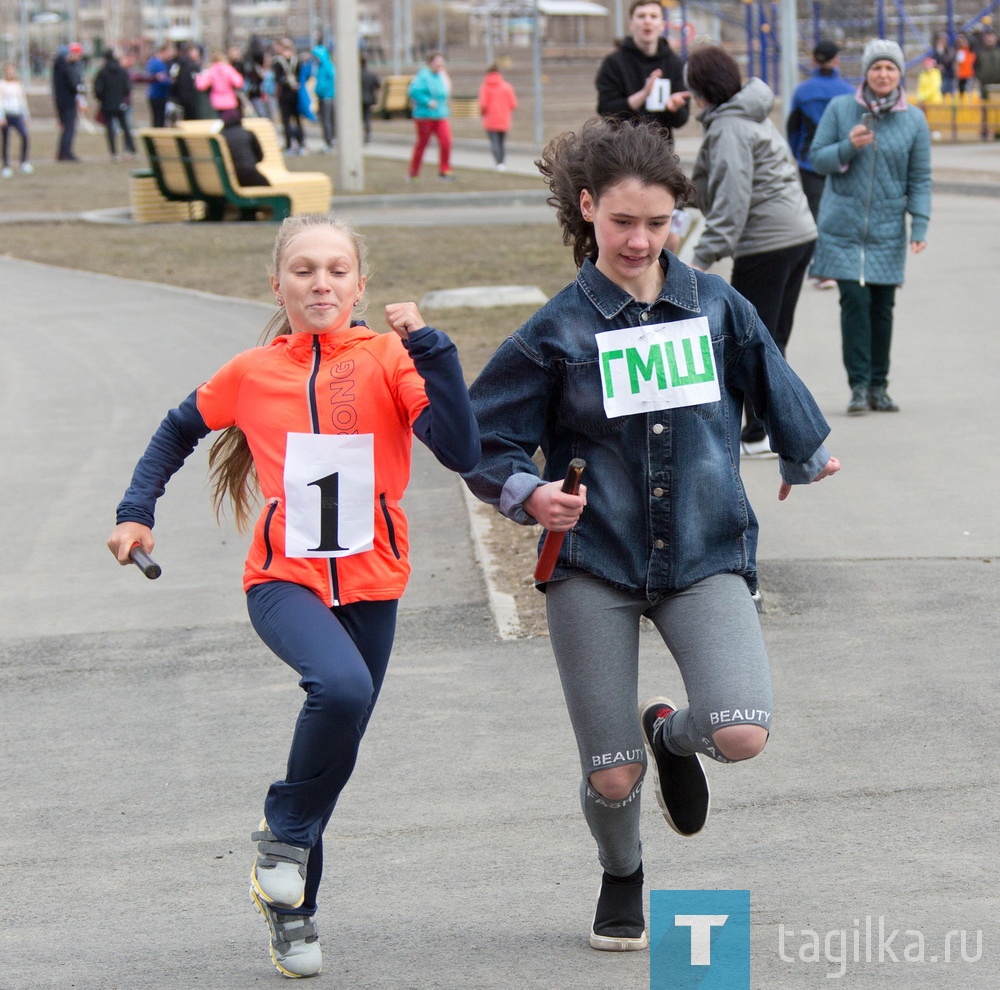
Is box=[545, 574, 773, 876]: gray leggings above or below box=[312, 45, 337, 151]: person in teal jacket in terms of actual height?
below

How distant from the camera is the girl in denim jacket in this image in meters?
3.55

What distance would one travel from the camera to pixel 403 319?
132 inches

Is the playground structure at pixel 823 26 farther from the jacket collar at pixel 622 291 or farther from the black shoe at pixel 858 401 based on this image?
the jacket collar at pixel 622 291

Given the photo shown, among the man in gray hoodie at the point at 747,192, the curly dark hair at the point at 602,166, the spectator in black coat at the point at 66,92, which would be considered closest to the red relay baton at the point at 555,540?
the curly dark hair at the point at 602,166

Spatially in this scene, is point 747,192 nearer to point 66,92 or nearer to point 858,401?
point 858,401

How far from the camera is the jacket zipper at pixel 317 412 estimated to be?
360 centimetres

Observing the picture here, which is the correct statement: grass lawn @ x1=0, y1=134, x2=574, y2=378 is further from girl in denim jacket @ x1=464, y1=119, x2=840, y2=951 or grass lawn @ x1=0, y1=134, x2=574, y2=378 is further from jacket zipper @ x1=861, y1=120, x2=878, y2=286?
girl in denim jacket @ x1=464, y1=119, x2=840, y2=951

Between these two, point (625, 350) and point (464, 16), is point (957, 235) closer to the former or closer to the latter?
point (625, 350)

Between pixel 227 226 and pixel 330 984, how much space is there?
17.8 meters

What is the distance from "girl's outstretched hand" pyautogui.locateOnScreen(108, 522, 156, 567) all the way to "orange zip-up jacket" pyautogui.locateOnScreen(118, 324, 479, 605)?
4 cm

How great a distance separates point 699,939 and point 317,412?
1.39 m

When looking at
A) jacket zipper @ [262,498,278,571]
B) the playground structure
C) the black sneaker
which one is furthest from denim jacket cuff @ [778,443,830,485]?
the playground structure

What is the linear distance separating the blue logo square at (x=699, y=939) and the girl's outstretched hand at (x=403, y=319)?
1411 millimetres

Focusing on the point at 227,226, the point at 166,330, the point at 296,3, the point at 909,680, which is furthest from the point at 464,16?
the point at 909,680
